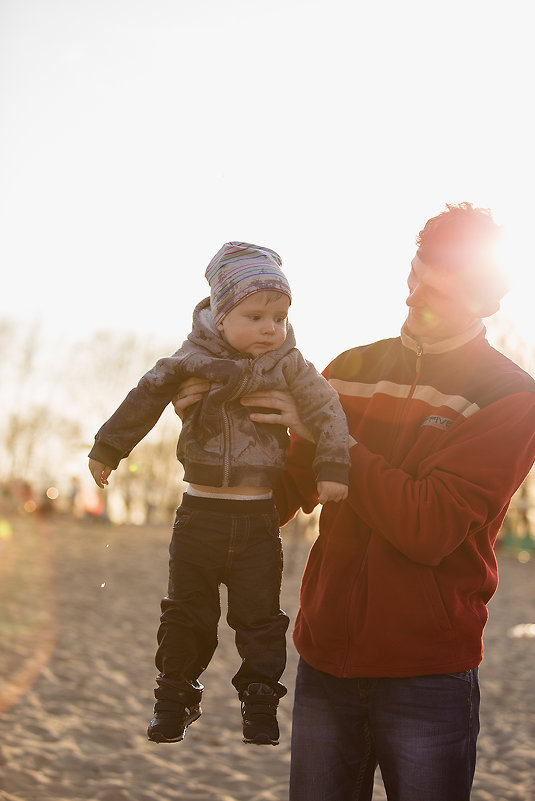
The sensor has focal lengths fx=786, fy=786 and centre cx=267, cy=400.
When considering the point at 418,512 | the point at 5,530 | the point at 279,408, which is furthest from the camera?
the point at 5,530

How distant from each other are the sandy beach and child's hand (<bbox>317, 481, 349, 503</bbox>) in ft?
18.7

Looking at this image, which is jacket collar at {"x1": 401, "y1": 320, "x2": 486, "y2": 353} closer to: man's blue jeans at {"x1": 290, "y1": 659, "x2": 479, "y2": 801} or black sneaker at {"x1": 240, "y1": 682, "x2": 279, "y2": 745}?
man's blue jeans at {"x1": 290, "y1": 659, "x2": 479, "y2": 801}

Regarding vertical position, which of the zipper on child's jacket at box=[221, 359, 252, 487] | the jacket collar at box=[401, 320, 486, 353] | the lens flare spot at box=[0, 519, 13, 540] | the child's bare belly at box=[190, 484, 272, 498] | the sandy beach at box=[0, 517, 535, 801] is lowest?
the lens flare spot at box=[0, 519, 13, 540]

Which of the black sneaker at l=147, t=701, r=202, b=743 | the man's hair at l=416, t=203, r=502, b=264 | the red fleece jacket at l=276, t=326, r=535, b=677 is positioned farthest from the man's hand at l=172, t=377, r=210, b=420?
the black sneaker at l=147, t=701, r=202, b=743

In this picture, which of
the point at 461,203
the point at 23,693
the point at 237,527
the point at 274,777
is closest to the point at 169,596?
the point at 237,527

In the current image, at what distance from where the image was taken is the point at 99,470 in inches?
101

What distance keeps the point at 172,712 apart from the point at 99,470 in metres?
0.81

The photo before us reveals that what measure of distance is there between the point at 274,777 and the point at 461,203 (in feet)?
22.2

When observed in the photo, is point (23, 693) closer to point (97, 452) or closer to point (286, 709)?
point (286, 709)

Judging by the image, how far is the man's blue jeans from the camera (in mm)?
2396

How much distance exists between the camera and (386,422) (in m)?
2.68

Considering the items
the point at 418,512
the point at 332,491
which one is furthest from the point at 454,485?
the point at 332,491

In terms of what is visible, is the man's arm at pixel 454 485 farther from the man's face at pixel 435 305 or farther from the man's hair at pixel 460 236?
the man's hair at pixel 460 236

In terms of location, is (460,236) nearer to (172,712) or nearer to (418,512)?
(418,512)
